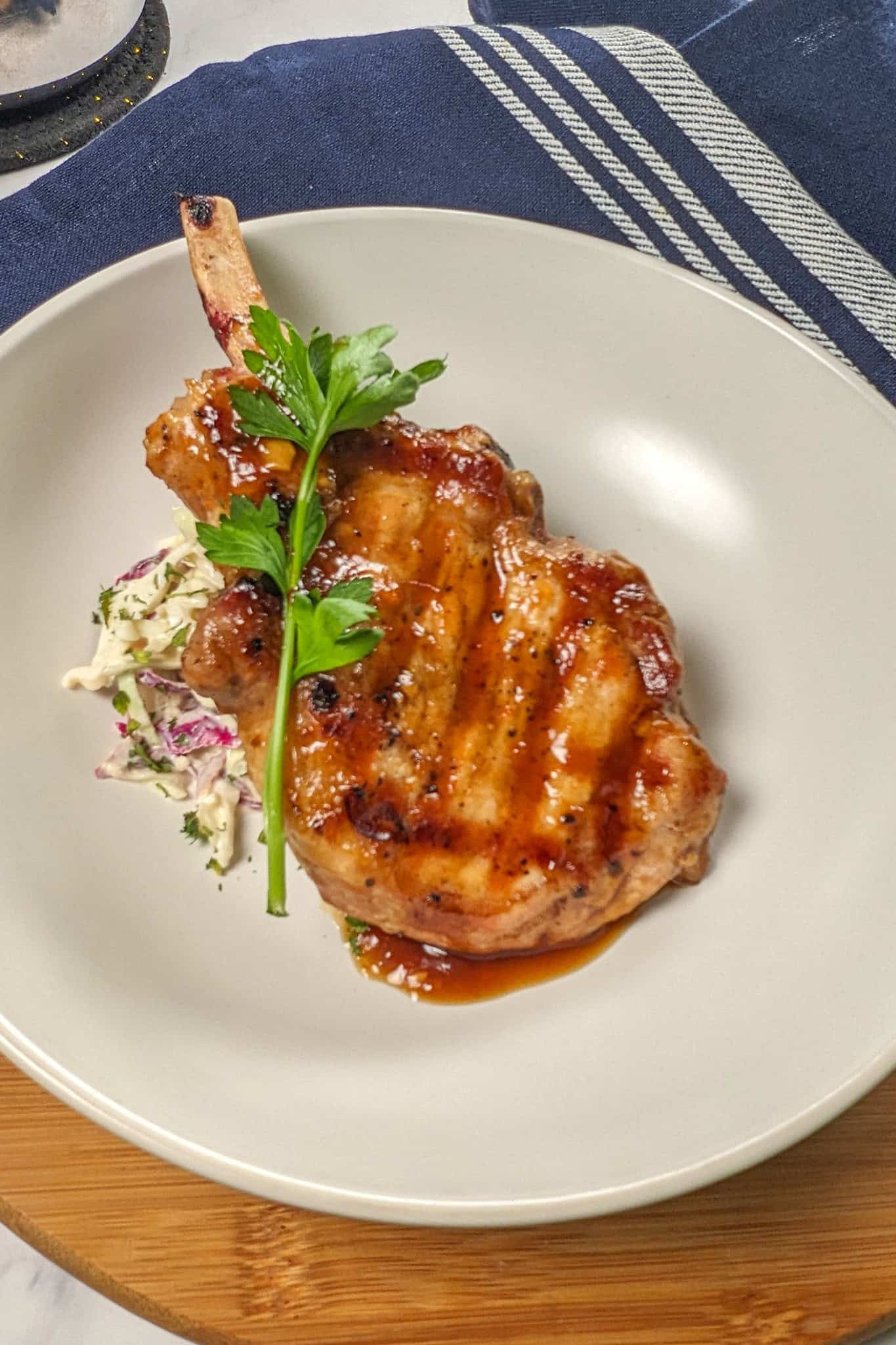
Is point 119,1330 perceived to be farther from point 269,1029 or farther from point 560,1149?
point 560,1149

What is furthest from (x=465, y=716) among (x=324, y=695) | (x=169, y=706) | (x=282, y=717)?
(x=169, y=706)

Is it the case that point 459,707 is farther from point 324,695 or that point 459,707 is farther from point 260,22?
point 260,22

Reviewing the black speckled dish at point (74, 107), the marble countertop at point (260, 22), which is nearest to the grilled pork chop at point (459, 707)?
the black speckled dish at point (74, 107)

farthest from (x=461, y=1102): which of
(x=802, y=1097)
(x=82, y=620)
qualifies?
(x=82, y=620)

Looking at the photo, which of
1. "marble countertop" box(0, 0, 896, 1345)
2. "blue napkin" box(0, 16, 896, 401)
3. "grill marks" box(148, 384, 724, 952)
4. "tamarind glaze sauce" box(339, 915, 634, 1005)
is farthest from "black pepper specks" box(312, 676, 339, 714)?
"marble countertop" box(0, 0, 896, 1345)

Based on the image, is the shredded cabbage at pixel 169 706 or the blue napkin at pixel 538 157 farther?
the blue napkin at pixel 538 157

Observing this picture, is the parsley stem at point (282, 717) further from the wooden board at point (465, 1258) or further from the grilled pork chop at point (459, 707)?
the wooden board at point (465, 1258)
